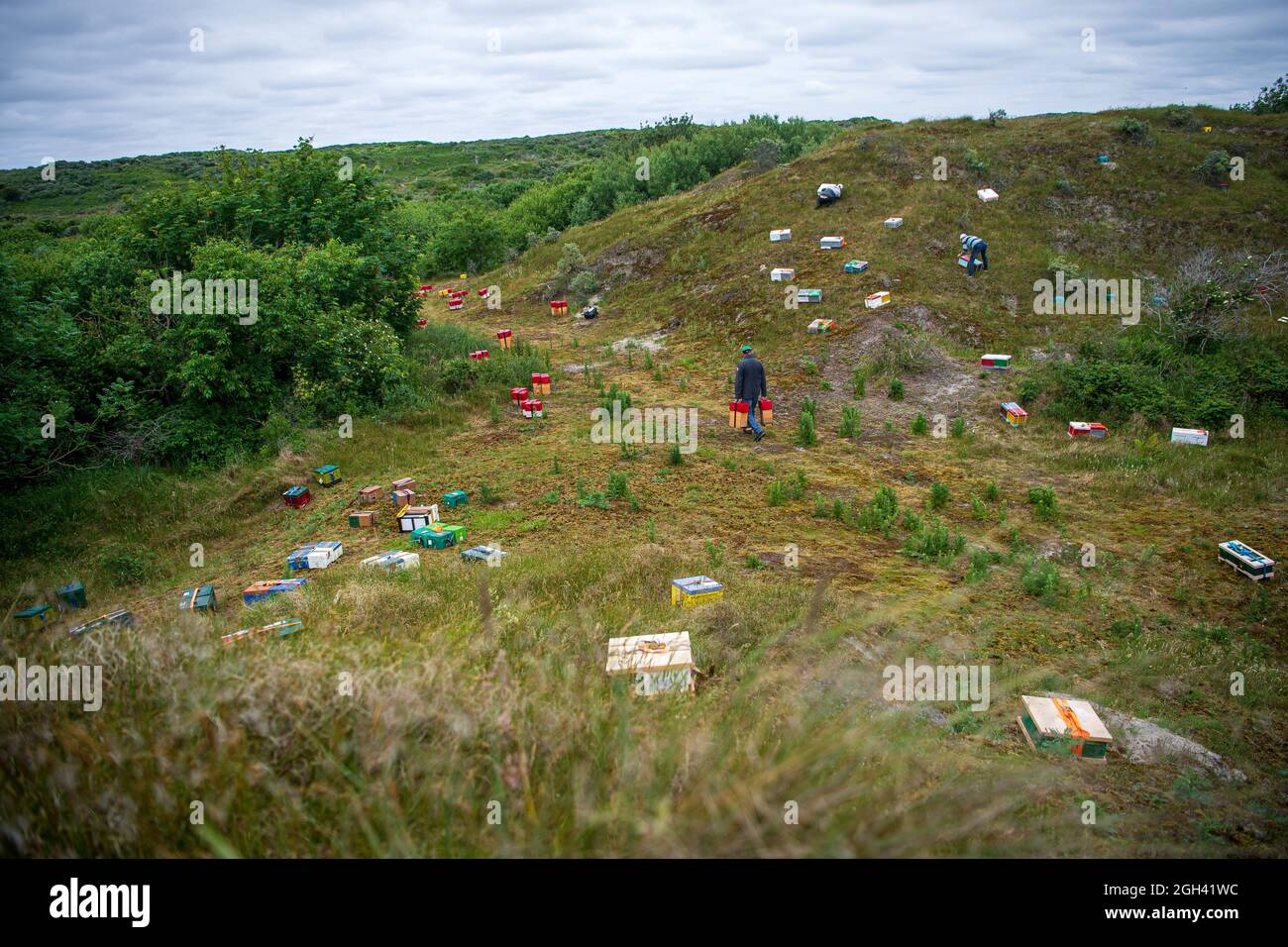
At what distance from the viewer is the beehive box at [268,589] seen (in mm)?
7895

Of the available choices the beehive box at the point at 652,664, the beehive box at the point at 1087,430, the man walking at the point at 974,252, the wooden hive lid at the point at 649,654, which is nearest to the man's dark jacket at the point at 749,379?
the beehive box at the point at 1087,430

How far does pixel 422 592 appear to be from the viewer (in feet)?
23.7

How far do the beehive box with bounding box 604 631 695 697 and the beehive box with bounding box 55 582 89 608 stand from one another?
7134 mm

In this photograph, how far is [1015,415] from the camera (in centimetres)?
1338

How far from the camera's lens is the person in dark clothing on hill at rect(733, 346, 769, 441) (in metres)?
13.2

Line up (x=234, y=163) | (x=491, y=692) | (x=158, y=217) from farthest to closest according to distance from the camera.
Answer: (x=234, y=163) < (x=158, y=217) < (x=491, y=692)

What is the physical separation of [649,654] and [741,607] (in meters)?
2.26

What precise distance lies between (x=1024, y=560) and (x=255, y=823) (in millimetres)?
8997

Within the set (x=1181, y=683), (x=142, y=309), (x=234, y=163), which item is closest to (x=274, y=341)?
(x=142, y=309)

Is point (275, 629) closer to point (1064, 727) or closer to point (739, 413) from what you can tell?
point (1064, 727)

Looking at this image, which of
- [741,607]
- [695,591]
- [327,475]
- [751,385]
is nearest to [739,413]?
[751,385]

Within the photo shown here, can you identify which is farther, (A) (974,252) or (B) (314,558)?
(A) (974,252)

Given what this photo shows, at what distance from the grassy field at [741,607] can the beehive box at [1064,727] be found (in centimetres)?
16
